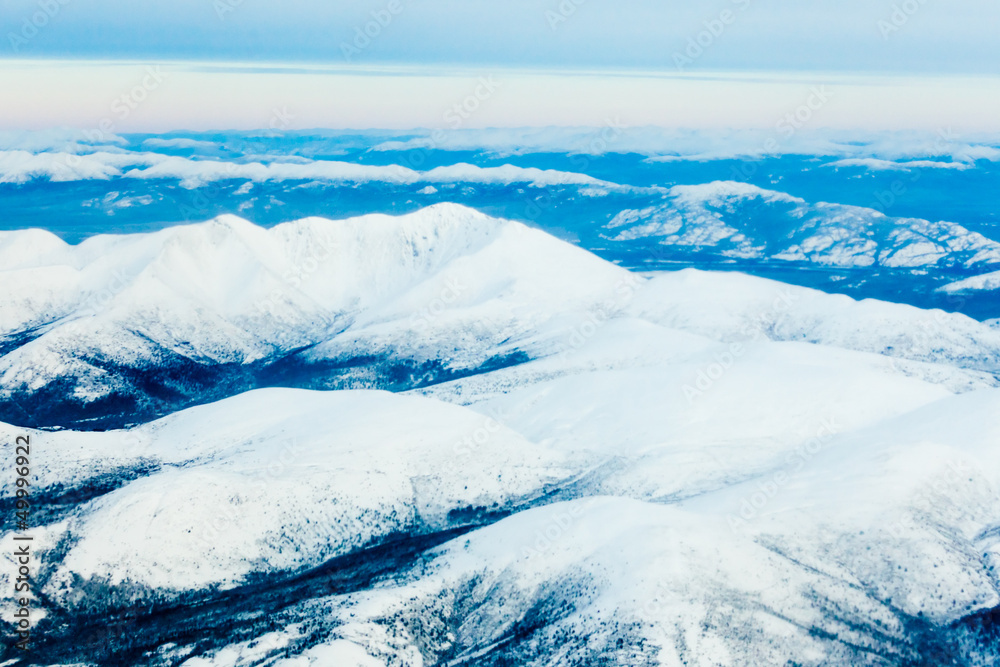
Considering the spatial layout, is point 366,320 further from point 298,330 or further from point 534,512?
point 534,512

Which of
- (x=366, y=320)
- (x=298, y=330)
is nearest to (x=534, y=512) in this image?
(x=366, y=320)

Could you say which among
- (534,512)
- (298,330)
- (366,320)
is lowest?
(298,330)

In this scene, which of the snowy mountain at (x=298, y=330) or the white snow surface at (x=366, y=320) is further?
the white snow surface at (x=366, y=320)

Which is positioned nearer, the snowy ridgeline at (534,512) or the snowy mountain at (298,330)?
the snowy ridgeline at (534,512)

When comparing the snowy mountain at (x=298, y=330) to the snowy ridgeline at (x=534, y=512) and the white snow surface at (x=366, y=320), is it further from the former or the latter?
the snowy ridgeline at (x=534, y=512)

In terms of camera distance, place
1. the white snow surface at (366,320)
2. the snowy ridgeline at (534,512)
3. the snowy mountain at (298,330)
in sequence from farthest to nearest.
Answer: the white snow surface at (366,320) → the snowy mountain at (298,330) → the snowy ridgeline at (534,512)

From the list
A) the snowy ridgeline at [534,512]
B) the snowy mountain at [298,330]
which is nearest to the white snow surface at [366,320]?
the snowy mountain at [298,330]

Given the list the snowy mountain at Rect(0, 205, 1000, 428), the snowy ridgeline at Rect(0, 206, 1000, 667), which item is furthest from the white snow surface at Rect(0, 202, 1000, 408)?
the snowy ridgeline at Rect(0, 206, 1000, 667)

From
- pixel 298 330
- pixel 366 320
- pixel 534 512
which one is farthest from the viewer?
pixel 366 320

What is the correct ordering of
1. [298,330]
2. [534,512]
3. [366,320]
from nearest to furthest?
1. [534,512]
2. [298,330]
3. [366,320]

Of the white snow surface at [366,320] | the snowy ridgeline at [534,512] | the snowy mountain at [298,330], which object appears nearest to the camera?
the snowy ridgeline at [534,512]

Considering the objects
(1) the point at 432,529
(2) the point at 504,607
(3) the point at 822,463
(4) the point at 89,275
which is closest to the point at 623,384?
(3) the point at 822,463
